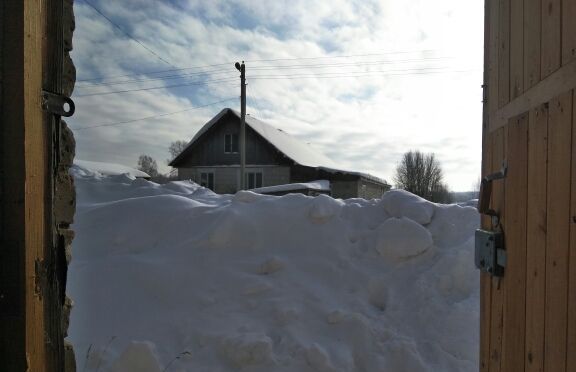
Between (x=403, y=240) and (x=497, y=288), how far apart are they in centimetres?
314

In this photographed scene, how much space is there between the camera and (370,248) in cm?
525

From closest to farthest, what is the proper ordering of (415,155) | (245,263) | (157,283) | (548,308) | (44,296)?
(44,296)
(548,308)
(157,283)
(245,263)
(415,155)

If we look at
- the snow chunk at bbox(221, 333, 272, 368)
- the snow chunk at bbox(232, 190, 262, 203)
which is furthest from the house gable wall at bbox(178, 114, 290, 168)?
the snow chunk at bbox(221, 333, 272, 368)

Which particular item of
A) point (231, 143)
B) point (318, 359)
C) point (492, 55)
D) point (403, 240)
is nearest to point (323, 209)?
point (403, 240)

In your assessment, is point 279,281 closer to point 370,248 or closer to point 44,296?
point 370,248

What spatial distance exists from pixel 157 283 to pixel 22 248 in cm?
347

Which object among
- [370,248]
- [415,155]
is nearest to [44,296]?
[370,248]

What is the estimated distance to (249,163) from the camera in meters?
21.8

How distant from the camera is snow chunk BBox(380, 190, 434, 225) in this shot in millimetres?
5695

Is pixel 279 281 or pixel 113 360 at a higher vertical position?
pixel 279 281

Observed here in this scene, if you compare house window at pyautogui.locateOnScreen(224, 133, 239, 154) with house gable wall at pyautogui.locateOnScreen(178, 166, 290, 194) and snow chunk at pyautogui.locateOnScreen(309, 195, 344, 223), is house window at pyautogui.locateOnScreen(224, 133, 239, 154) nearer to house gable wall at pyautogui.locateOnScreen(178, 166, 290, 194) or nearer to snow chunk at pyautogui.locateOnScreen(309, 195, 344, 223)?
house gable wall at pyautogui.locateOnScreen(178, 166, 290, 194)

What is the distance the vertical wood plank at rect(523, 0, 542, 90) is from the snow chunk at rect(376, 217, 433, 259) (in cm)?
357

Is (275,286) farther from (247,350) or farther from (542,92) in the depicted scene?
(542,92)

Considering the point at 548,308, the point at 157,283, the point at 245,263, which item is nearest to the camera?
the point at 548,308
